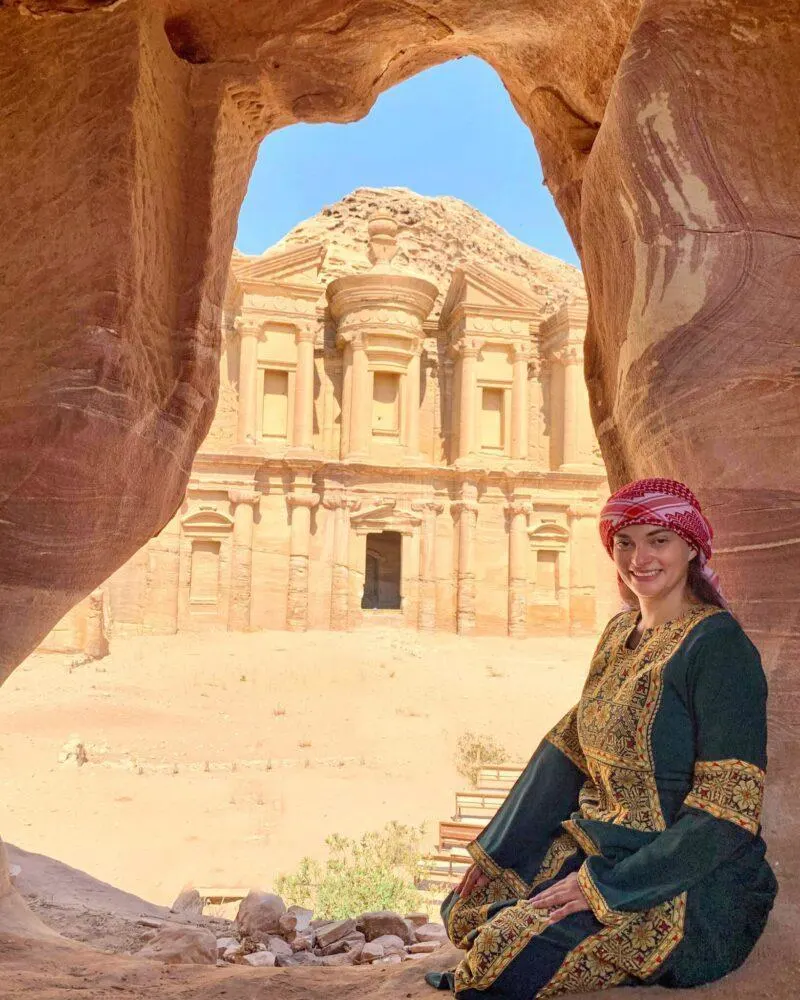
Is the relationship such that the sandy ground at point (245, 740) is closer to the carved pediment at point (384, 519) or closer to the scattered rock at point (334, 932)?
the scattered rock at point (334, 932)

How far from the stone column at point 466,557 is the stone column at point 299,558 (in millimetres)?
3955

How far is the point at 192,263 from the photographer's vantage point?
180 inches

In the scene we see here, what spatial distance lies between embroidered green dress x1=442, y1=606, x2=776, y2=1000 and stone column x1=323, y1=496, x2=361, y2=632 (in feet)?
61.0

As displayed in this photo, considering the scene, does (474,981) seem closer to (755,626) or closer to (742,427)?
(755,626)

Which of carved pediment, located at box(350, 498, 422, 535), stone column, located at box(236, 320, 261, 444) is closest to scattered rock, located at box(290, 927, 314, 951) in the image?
carved pediment, located at box(350, 498, 422, 535)

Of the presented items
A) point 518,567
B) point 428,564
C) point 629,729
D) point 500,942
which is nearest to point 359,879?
point 500,942

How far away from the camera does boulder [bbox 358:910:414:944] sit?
473 cm

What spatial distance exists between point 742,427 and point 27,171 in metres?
3.45

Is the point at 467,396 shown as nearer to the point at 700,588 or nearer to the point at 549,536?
the point at 549,536

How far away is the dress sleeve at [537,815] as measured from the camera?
2.46 meters

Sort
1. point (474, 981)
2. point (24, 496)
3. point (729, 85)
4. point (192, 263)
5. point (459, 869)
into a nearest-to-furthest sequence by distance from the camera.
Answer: point (474, 981) < point (729, 85) < point (24, 496) < point (192, 263) < point (459, 869)

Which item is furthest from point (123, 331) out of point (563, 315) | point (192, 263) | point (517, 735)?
point (563, 315)

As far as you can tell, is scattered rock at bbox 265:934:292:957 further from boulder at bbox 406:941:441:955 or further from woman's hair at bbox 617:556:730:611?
woman's hair at bbox 617:556:730:611

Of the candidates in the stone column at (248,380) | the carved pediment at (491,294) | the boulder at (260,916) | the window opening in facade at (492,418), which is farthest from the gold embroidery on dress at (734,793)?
the carved pediment at (491,294)
